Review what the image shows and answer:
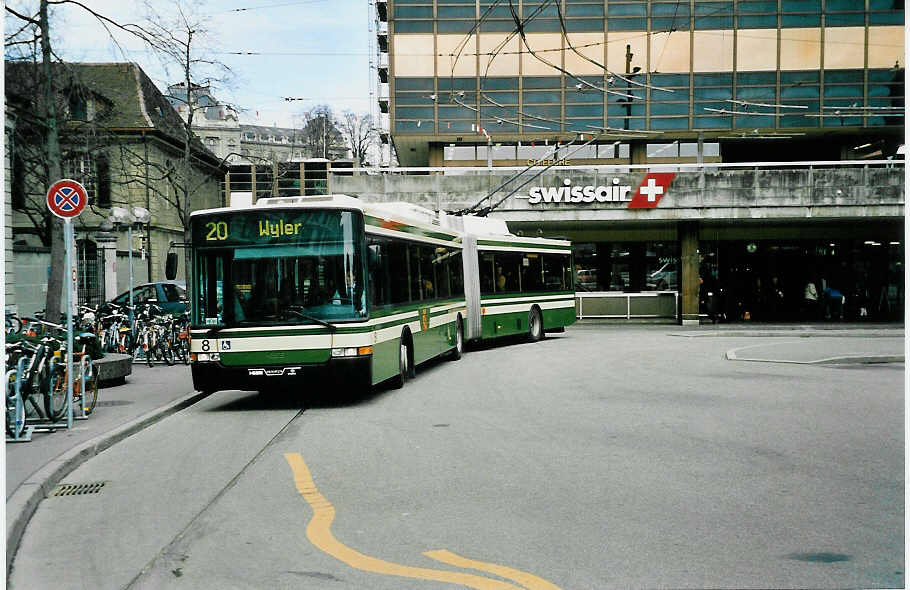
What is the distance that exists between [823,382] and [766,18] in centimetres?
2376

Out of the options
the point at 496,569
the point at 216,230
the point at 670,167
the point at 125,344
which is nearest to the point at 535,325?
the point at 670,167

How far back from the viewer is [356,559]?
5.57 metres

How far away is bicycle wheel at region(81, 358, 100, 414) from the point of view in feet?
37.3

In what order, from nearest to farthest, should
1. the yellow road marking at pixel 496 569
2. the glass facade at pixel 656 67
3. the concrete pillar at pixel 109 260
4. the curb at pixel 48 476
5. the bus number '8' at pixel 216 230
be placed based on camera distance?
the yellow road marking at pixel 496 569 → the curb at pixel 48 476 → the bus number '8' at pixel 216 230 → the concrete pillar at pixel 109 260 → the glass facade at pixel 656 67

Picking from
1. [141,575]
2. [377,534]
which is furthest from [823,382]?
[141,575]

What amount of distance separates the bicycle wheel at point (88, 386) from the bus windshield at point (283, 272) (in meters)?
1.51

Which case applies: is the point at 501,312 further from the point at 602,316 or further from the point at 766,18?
the point at 766,18

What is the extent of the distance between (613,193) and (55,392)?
23.4 m

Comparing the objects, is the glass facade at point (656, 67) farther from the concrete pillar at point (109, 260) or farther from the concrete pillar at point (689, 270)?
the concrete pillar at point (109, 260)

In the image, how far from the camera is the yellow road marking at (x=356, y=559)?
5.09m

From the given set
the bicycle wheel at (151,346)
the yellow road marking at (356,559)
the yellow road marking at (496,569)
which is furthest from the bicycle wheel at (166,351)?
the yellow road marking at (496,569)

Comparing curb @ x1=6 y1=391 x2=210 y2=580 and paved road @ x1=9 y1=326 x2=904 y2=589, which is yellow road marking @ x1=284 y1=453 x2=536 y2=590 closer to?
paved road @ x1=9 y1=326 x2=904 y2=589

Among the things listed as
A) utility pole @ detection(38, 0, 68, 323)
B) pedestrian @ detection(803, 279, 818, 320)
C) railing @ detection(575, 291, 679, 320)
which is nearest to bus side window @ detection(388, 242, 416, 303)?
utility pole @ detection(38, 0, 68, 323)

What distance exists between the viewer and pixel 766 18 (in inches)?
1385
